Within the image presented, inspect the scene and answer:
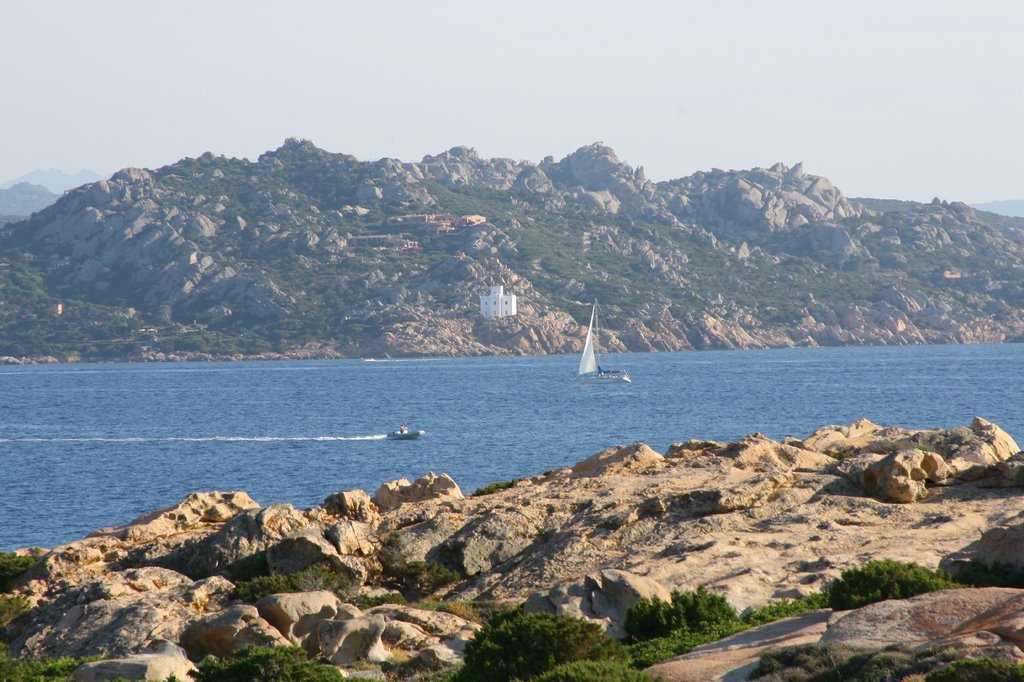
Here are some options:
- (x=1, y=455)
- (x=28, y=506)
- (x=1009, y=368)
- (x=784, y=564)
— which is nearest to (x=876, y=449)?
(x=784, y=564)

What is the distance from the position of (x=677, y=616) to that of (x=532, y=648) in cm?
345

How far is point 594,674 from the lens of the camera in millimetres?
11156

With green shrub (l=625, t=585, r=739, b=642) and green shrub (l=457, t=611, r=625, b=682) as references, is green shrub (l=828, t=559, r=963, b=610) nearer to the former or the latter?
green shrub (l=625, t=585, r=739, b=642)

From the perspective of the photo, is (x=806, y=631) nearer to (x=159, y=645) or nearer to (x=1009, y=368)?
(x=159, y=645)

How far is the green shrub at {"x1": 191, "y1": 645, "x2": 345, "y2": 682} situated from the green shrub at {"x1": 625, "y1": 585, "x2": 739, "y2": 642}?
14.2 feet

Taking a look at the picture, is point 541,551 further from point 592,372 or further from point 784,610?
point 592,372

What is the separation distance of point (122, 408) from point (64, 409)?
5.50 metres

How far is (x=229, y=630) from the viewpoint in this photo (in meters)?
17.8

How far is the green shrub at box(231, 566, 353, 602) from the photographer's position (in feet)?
68.6

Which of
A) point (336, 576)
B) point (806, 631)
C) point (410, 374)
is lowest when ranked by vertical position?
point (410, 374)

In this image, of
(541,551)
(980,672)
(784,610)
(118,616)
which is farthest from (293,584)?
(980,672)

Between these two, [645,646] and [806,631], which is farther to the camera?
[645,646]

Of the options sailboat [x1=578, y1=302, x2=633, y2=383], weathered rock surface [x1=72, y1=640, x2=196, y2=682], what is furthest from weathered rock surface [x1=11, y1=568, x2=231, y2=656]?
sailboat [x1=578, y1=302, x2=633, y2=383]

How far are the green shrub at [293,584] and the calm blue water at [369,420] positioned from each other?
22.6 metres
